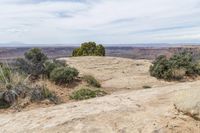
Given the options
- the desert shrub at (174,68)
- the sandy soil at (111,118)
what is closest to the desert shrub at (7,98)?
the sandy soil at (111,118)

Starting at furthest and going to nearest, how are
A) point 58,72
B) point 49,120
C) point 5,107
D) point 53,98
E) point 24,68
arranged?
1. point 24,68
2. point 58,72
3. point 53,98
4. point 5,107
5. point 49,120

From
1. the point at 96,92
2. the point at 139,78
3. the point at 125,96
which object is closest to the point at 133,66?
the point at 139,78

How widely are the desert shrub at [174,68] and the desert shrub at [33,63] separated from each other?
22.3 ft

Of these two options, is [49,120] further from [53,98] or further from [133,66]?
[133,66]

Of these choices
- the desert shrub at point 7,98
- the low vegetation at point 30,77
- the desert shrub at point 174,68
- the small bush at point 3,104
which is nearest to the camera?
the small bush at point 3,104

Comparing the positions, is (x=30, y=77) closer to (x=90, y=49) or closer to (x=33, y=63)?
(x=33, y=63)

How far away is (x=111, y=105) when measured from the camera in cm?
623

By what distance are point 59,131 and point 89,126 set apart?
0.48 meters

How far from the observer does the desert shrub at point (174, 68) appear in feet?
64.2

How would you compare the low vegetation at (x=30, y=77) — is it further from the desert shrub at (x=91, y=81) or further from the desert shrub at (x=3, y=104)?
the desert shrub at (x=91, y=81)

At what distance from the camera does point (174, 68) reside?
19906 mm

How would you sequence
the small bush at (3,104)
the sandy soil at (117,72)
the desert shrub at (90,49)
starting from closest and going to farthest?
1. the small bush at (3,104)
2. the sandy soil at (117,72)
3. the desert shrub at (90,49)

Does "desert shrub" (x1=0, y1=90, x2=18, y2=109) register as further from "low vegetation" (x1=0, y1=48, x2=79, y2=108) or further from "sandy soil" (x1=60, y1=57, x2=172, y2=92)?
"sandy soil" (x1=60, y1=57, x2=172, y2=92)

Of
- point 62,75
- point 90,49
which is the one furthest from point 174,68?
point 90,49
